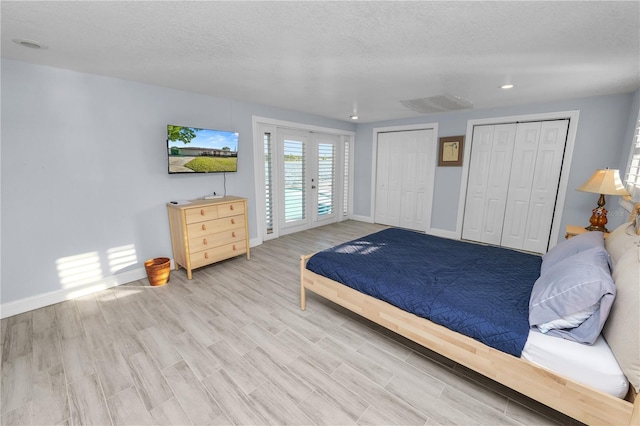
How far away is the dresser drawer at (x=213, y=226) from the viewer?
324cm

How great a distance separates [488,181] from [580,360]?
12.2 ft

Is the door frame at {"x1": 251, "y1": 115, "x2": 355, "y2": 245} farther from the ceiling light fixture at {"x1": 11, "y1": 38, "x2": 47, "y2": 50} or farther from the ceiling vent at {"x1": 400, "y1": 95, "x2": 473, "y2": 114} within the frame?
the ceiling light fixture at {"x1": 11, "y1": 38, "x2": 47, "y2": 50}

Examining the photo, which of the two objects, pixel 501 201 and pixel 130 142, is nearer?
pixel 130 142

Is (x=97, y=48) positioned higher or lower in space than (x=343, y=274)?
higher

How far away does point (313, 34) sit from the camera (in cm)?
183

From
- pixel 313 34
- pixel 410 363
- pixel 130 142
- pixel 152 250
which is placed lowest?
pixel 410 363

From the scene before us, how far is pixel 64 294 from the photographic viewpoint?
275cm

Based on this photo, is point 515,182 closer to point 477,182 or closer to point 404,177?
point 477,182

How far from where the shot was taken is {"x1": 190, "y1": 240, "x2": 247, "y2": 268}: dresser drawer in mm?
3293

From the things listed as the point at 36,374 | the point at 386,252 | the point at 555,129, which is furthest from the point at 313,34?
the point at 555,129

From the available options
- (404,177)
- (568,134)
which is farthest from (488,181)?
(404,177)

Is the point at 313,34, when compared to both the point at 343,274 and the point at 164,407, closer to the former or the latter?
the point at 343,274

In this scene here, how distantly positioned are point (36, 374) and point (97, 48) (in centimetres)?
243

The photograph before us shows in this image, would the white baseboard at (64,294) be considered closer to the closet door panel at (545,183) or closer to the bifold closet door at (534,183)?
the bifold closet door at (534,183)
